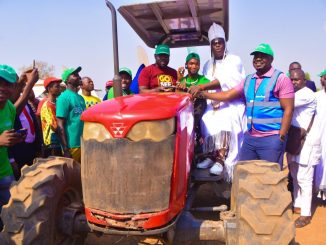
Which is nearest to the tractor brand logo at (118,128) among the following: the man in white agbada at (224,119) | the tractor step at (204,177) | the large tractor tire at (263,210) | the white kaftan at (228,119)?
the large tractor tire at (263,210)

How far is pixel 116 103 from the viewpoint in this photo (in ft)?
9.69

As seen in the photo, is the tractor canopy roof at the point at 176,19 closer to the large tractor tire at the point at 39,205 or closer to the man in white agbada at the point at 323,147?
the man in white agbada at the point at 323,147

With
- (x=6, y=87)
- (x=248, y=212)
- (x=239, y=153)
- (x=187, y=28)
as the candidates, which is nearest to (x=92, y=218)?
(x=248, y=212)

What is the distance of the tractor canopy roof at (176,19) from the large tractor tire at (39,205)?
2.33 metres

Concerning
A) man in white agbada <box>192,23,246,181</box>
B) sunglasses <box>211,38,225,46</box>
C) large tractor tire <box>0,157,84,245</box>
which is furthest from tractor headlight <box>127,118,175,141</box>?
sunglasses <box>211,38,225,46</box>

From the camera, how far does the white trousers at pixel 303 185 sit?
4.82 metres

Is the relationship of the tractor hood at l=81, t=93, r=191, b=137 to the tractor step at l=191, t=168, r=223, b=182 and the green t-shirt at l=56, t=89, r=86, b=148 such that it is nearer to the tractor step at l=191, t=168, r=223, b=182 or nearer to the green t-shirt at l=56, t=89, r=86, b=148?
the tractor step at l=191, t=168, r=223, b=182

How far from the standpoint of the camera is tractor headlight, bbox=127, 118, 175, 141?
2.63 metres

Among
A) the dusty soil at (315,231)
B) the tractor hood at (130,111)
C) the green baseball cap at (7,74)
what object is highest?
the green baseball cap at (7,74)

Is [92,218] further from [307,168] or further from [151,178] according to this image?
[307,168]

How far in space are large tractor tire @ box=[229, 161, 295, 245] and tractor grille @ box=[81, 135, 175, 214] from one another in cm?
62

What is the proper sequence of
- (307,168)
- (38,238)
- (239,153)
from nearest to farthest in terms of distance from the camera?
(38,238), (239,153), (307,168)

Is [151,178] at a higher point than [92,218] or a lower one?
higher

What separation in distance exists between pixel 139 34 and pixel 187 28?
2.52 feet
